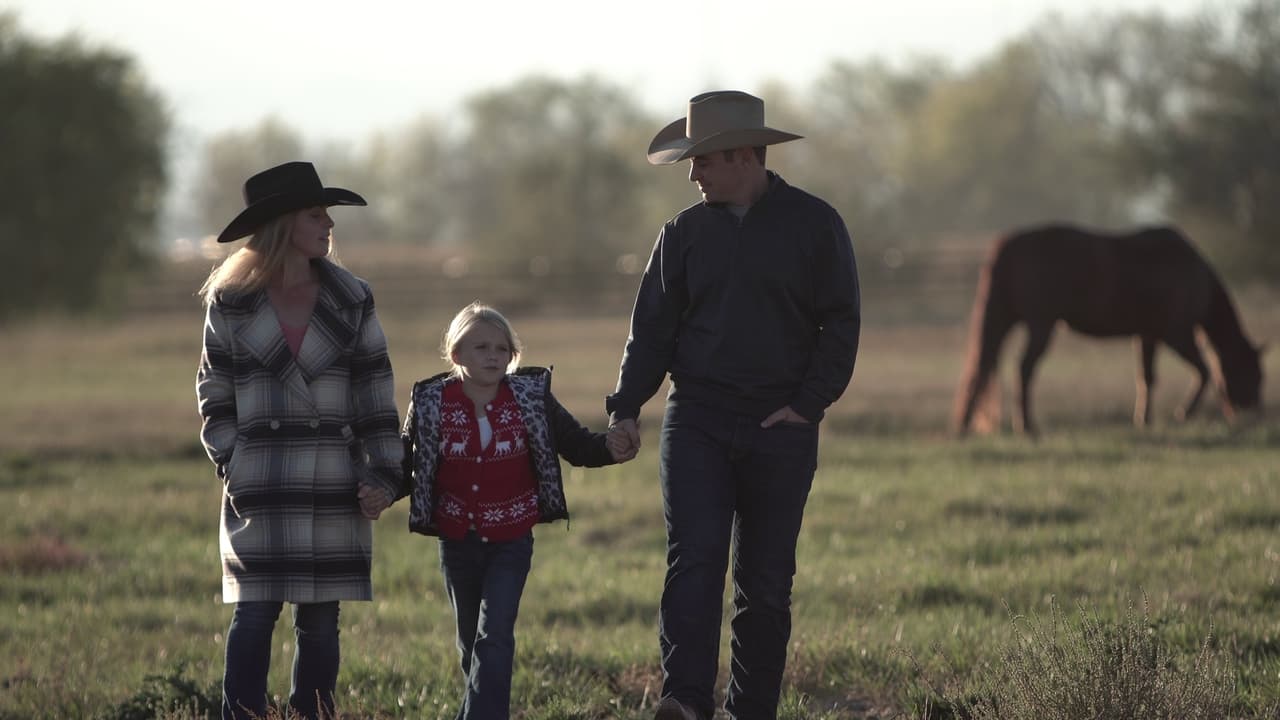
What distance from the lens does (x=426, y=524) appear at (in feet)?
15.9

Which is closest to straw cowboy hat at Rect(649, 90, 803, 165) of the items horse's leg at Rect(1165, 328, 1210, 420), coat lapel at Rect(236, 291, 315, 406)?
coat lapel at Rect(236, 291, 315, 406)

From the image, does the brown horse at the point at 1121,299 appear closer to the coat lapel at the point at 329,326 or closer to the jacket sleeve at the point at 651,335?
the jacket sleeve at the point at 651,335

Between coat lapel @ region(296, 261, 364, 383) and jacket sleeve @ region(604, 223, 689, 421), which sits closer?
A: coat lapel @ region(296, 261, 364, 383)

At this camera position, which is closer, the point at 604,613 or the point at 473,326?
the point at 473,326

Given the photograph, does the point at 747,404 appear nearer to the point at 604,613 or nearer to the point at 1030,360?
the point at 604,613

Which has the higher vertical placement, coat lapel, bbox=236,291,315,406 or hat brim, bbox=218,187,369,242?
hat brim, bbox=218,187,369,242

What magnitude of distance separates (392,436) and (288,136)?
338 ft

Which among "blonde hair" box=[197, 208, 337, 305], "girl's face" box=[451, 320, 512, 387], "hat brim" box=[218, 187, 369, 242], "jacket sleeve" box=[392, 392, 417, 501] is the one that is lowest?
"jacket sleeve" box=[392, 392, 417, 501]

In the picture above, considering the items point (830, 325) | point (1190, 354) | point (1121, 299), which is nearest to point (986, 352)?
point (1121, 299)

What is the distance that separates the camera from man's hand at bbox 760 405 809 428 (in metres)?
4.87

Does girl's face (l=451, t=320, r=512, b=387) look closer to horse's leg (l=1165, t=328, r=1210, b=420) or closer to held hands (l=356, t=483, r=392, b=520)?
held hands (l=356, t=483, r=392, b=520)

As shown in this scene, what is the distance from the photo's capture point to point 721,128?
5051 mm

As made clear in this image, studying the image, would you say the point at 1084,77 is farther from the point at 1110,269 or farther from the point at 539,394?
the point at 539,394

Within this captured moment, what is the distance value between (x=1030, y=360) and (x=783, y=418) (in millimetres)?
10699
